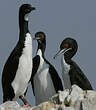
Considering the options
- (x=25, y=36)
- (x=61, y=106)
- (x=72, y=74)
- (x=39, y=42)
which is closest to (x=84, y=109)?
(x=61, y=106)

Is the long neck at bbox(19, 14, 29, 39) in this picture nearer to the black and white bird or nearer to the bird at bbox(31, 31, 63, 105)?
the black and white bird

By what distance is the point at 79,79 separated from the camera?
55.9 feet

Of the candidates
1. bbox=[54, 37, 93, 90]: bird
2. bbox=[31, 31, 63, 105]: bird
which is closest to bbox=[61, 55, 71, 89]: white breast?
bbox=[54, 37, 93, 90]: bird

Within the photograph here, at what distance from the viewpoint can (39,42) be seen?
1908 centimetres

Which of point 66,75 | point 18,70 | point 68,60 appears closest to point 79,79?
point 66,75

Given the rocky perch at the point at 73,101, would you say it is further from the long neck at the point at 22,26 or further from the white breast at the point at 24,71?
the long neck at the point at 22,26

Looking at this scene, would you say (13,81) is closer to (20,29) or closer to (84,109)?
(20,29)

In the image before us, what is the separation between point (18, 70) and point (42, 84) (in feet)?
5.54

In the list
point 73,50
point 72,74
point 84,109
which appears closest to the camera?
point 84,109

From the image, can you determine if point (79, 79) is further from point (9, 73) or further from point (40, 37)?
point (40, 37)

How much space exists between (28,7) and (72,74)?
303 centimetres

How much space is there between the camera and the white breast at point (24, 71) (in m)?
16.7

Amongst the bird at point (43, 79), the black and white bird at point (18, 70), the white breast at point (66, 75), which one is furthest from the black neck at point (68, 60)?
the black and white bird at point (18, 70)

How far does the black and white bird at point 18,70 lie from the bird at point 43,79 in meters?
1.26
